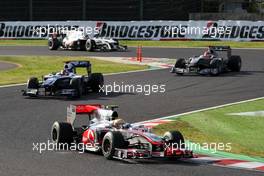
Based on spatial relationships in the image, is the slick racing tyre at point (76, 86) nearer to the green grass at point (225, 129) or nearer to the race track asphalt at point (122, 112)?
the race track asphalt at point (122, 112)

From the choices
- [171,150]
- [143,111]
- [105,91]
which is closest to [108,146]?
[171,150]

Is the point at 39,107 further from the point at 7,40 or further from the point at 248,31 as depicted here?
the point at 7,40

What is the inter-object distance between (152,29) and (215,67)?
22659mm

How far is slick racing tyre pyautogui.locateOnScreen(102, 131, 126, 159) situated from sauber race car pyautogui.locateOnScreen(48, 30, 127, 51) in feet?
97.5

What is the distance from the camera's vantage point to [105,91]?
2155 centimetres

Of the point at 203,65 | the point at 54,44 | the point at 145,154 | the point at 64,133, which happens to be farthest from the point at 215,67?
the point at 54,44

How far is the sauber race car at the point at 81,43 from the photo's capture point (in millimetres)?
40647

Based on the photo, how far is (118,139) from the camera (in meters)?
10.7

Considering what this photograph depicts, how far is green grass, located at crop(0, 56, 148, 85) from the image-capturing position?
85.9 ft

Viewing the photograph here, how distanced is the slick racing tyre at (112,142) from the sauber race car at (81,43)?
1170 inches

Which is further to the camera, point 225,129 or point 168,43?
point 168,43

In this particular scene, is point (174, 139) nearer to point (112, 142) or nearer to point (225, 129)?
point (112, 142)

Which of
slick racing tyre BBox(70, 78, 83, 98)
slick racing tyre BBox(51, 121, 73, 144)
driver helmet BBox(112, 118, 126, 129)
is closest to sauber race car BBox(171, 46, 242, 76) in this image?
slick racing tyre BBox(70, 78, 83, 98)

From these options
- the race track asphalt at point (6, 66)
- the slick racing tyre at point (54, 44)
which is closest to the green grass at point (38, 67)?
the race track asphalt at point (6, 66)
